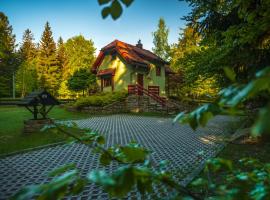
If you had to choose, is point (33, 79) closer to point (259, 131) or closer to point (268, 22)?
point (268, 22)

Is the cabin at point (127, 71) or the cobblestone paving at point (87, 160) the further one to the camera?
the cabin at point (127, 71)

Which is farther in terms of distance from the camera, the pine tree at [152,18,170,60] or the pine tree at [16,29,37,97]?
the pine tree at [152,18,170,60]

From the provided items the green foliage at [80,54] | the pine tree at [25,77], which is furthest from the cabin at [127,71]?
the pine tree at [25,77]

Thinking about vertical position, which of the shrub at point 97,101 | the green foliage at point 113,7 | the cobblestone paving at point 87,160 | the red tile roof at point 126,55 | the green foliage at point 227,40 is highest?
the red tile roof at point 126,55

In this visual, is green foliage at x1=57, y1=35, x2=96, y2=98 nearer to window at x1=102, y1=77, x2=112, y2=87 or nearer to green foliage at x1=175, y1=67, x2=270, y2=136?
window at x1=102, y1=77, x2=112, y2=87

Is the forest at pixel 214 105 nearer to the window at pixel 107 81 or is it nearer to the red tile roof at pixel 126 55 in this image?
the window at pixel 107 81

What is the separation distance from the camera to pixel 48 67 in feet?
142

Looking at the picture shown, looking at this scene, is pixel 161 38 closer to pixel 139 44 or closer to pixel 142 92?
pixel 139 44

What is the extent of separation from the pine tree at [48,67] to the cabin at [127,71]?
1725 cm

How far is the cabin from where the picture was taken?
24441 mm

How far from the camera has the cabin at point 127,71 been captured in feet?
80.2

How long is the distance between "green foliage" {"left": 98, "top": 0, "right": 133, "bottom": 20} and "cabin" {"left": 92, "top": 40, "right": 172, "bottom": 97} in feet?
72.3

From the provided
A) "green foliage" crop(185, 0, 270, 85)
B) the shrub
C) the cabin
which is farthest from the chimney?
"green foliage" crop(185, 0, 270, 85)

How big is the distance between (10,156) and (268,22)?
7699mm
